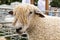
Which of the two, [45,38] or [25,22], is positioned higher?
[25,22]

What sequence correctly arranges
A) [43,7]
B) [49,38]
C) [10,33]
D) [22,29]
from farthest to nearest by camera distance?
[43,7], [10,33], [49,38], [22,29]

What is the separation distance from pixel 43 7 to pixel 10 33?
4.24ft

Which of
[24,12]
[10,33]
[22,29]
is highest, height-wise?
[24,12]

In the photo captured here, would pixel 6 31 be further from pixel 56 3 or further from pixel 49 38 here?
pixel 56 3

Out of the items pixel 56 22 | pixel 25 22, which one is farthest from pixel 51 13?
pixel 25 22

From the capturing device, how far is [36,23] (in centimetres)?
338

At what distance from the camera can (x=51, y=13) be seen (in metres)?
5.19

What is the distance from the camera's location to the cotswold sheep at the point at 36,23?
125 inches

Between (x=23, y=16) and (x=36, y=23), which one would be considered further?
(x=36, y=23)

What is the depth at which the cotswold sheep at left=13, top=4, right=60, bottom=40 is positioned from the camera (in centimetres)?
318

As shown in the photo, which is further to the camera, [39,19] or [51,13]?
[51,13]

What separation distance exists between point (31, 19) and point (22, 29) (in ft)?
0.96

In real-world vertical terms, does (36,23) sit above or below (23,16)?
below

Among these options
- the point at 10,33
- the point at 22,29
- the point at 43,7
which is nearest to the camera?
the point at 22,29
